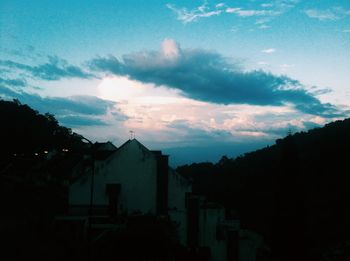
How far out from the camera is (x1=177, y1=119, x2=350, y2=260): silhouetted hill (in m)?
51.4

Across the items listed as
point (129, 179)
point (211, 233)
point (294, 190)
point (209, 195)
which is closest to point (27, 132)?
point (209, 195)

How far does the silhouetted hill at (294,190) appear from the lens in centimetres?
5137

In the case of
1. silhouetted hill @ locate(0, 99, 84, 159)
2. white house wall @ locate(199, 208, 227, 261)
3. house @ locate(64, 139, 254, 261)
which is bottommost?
white house wall @ locate(199, 208, 227, 261)

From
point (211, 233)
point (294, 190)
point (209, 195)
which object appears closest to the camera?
point (211, 233)

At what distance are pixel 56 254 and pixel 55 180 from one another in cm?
2987

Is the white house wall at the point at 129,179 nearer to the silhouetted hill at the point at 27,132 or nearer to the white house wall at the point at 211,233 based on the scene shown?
the white house wall at the point at 211,233

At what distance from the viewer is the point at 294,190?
55250mm

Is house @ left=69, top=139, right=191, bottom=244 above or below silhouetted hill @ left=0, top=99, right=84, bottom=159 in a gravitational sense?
below

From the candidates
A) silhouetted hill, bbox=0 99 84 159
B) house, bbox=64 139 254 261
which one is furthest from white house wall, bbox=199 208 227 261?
silhouetted hill, bbox=0 99 84 159

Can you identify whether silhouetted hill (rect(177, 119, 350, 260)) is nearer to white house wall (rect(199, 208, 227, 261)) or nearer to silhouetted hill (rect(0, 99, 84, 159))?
white house wall (rect(199, 208, 227, 261))

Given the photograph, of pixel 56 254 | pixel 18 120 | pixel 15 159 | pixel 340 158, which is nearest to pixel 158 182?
pixel 56 254

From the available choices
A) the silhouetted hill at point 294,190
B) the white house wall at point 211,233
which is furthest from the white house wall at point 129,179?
the silhouetted hill at point 294,190

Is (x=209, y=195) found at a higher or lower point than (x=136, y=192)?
lower

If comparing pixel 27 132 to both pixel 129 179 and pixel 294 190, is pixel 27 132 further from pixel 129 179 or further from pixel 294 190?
pixel 294 190
